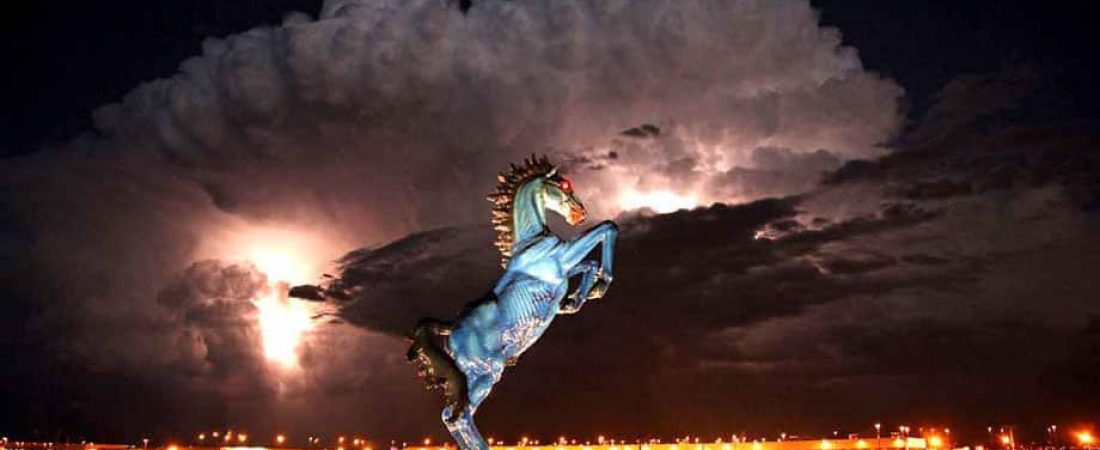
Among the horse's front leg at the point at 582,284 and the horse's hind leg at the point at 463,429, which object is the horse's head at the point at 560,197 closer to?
the horse's front leg at the point at 582,284

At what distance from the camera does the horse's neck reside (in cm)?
977

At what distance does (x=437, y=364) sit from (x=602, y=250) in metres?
2.04

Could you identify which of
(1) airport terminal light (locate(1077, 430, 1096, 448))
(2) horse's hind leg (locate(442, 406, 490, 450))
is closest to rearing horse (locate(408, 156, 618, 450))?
(2) horse's hind leg (locate(442, 406, 490, 450))

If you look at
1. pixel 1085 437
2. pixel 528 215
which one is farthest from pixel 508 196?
pixel 1085 437

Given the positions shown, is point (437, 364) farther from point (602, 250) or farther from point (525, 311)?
point (602, 250)

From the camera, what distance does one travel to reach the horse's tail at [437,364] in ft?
28.9

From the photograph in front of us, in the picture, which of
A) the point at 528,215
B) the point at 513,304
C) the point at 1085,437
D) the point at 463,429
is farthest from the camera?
the point at 1085,437

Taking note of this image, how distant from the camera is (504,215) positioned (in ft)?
32.8

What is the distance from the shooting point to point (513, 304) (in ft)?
30.4

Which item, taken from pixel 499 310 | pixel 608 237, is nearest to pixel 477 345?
pixel 499 310

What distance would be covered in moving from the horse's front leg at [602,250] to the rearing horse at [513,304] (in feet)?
0.03

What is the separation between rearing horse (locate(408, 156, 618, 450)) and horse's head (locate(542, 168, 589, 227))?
0.04 feet

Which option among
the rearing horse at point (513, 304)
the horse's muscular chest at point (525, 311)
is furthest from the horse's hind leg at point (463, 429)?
the horse's muscular chest at point (525, 311)

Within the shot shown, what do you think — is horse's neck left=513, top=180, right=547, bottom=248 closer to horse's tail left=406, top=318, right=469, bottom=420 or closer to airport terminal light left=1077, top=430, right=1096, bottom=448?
horse's tail left=406, top=318, right=469, bottom=420
